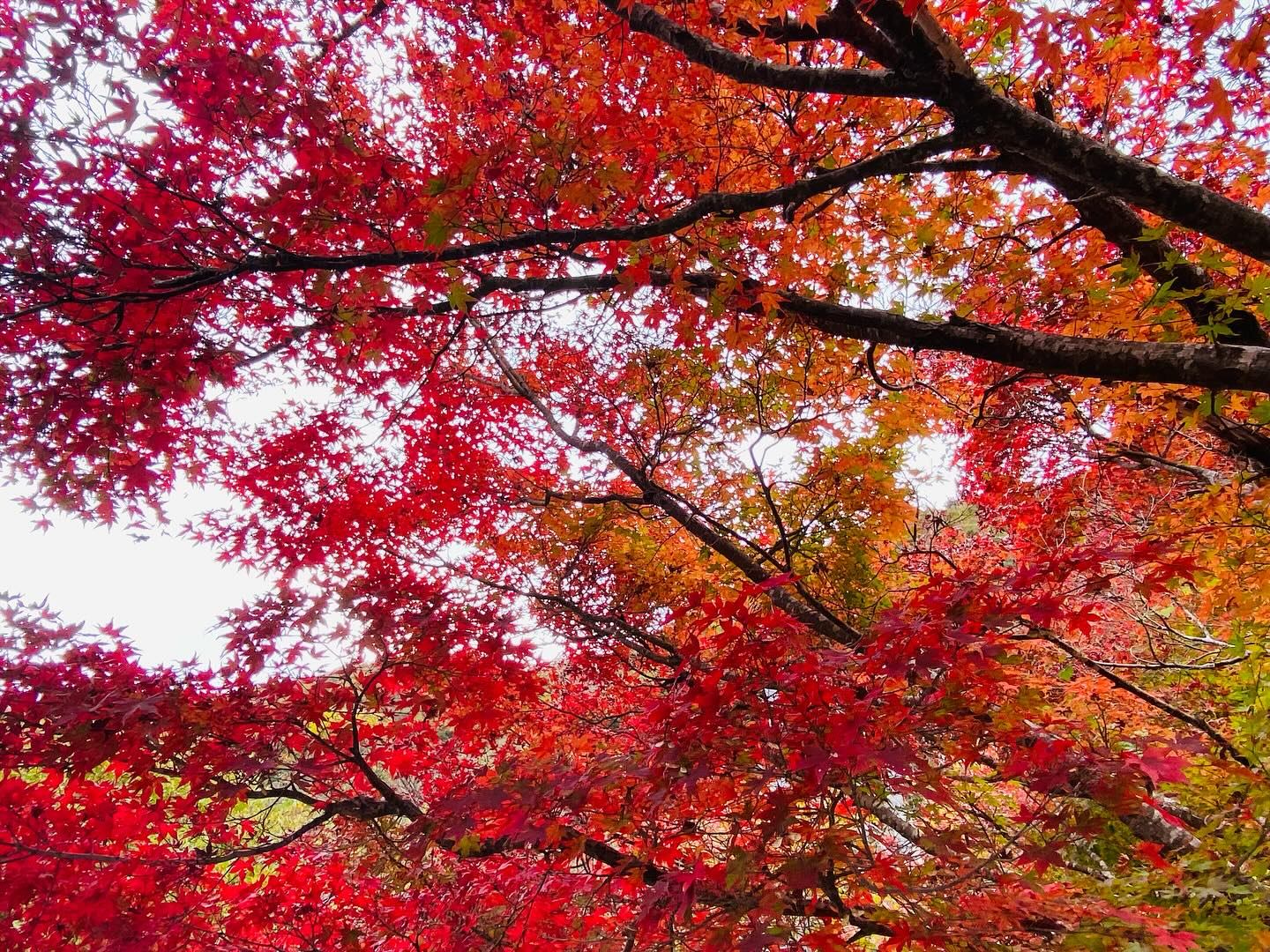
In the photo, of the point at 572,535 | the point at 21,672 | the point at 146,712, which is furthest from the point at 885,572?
the point at 21,672

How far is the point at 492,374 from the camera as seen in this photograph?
7.31 meters

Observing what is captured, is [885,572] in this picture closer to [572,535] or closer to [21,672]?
[572,535]

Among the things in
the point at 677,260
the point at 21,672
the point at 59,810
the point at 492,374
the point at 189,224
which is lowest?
Result: the point at 59,810

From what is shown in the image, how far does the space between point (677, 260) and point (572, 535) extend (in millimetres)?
3802

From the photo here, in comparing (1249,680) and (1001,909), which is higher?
(1249,680)

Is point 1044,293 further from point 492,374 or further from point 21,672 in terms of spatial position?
point 21,672

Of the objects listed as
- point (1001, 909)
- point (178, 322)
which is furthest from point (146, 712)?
→ point (1001, 909)

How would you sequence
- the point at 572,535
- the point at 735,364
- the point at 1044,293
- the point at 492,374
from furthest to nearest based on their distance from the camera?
the point at 492,374
the point at 572,535
the point at 735,364
the point at 1044,293

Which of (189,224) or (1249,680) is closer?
(189,224)

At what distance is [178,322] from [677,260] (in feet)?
9.51

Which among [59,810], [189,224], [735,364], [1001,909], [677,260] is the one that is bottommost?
[59,810]

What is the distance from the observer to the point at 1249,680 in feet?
14.0

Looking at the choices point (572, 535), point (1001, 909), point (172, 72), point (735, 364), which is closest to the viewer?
point (1001, 909)

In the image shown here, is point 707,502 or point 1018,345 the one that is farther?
point 707,502
